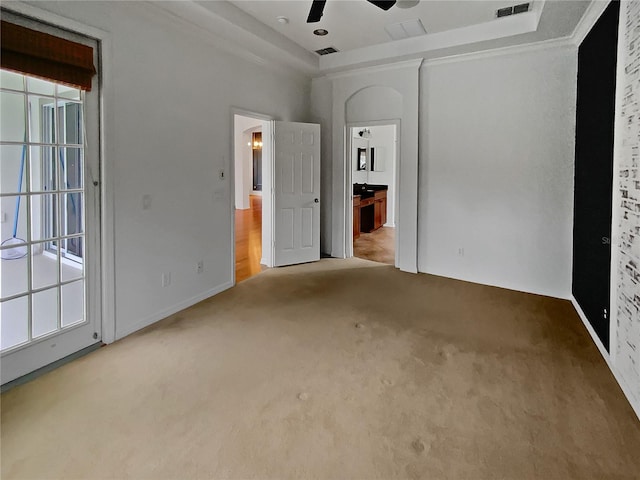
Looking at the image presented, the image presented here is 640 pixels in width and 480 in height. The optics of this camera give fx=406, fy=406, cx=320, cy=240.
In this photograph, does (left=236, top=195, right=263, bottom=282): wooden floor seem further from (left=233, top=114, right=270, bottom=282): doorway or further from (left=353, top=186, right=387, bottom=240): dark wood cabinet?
(left=353, top=186, right=387, bottom=240): dark wood cabinet

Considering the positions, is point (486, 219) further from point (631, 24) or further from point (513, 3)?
point (631, 24)

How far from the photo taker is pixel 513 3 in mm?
3803

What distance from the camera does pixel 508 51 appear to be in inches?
179

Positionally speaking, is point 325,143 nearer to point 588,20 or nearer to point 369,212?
point 369,212

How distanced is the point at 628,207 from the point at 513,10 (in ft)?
8.22

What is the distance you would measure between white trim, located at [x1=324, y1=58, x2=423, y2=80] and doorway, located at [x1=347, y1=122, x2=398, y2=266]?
A: 6.46 ft

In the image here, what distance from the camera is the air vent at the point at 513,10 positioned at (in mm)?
3879

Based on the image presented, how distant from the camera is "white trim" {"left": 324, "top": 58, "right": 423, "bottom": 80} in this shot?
5117mm

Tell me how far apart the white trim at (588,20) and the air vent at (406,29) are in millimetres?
1481

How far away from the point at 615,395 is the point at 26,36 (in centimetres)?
422

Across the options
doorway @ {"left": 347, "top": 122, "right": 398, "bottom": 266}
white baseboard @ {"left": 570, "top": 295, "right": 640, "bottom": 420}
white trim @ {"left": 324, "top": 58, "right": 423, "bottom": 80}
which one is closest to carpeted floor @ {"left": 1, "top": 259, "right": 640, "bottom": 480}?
white baseboard @ {"left": 570, "top": 295, "right": 640, "bottom": 420}

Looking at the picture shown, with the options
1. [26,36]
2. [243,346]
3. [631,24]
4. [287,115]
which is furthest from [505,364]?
[287,115]

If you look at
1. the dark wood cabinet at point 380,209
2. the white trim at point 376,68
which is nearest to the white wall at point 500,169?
the white trim at point 376,68

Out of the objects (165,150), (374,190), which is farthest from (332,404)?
(374,190)
